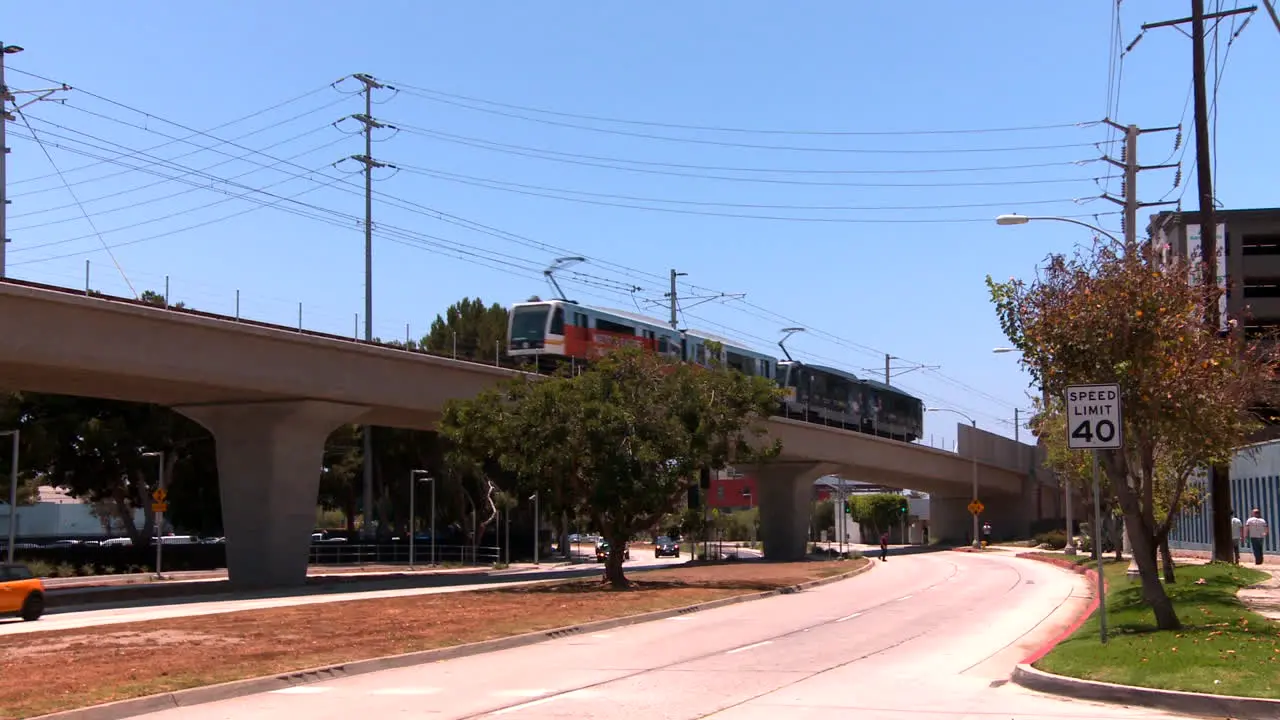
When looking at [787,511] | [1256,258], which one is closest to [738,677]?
[787,511]

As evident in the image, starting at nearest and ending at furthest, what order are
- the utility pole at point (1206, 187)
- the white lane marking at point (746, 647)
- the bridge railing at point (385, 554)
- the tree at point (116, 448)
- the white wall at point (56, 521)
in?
the white lane marking at point (746, 647) → the utility pole at point (1206, 187) → the tree at point (116, 448) → the bridge railing at point (385, 554) → the white wall at point (56, 521)

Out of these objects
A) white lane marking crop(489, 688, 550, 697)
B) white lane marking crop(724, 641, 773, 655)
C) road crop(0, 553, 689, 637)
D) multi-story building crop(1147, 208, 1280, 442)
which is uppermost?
multi-story building crop(1147, 208, 1280, 442)

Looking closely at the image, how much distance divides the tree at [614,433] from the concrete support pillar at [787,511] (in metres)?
30.5

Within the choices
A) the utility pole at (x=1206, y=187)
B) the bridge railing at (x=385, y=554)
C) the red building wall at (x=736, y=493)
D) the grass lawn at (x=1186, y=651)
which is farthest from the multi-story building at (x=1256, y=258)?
the red building wall at (x=736, y=493)

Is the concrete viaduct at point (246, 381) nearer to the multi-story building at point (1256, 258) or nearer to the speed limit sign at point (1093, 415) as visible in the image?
the speed limit sign at point (1093, 415)

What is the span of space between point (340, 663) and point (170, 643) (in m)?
4.38

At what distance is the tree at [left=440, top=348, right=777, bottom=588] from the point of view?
114ft

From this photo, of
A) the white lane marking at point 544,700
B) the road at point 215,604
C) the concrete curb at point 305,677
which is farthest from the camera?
the road at point 215,604

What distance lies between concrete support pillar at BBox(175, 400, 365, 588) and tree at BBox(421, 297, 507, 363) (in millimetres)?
28776

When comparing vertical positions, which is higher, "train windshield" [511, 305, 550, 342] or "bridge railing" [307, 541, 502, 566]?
"train windshield" [511, 305, 550, 342]

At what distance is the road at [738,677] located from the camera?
12695 mm

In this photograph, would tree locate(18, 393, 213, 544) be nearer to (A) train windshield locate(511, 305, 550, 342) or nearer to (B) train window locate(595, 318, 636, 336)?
(A) train windshield locate(511, 305, 550, 342)

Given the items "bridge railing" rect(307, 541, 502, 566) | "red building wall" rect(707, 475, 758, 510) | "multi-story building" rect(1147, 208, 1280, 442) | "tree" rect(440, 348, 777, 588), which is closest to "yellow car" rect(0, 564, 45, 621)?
"tree" rect(440, 348, 777, 588)

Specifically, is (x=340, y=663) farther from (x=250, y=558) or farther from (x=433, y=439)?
(x=433, y=439)
